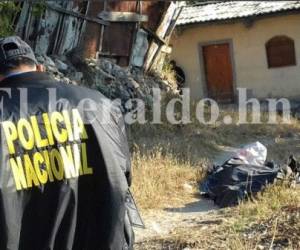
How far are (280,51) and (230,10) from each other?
6.76 feet

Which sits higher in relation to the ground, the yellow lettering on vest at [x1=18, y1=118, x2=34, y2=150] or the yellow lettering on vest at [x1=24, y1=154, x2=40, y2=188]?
the yellow lettering on vest at [x1=18, y1=118, x2=34, y2=150]

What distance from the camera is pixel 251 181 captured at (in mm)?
5742

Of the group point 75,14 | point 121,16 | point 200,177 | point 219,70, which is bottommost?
point 200,177

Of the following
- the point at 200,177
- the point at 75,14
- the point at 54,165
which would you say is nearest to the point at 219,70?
the point at 75,14

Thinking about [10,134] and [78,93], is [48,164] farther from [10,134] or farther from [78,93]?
[78,93]

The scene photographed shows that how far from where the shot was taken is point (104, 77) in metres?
10.4

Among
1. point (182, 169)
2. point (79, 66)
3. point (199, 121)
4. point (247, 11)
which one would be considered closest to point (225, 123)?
point (199, 121)

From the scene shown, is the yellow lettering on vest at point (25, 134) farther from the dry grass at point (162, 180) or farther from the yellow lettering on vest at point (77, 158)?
the dry grass at point (162, 180)

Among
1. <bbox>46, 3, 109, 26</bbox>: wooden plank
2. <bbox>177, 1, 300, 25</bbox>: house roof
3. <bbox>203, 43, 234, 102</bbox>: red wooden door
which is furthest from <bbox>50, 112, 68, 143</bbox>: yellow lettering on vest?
<bbox>203, 43, 234, 102</bbox>: red wooden door

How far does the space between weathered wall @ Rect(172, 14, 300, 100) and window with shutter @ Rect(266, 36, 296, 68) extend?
0.15 metres

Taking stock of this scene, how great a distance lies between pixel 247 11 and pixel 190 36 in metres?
2.11

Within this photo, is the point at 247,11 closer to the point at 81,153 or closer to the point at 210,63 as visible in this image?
the point at 210,63

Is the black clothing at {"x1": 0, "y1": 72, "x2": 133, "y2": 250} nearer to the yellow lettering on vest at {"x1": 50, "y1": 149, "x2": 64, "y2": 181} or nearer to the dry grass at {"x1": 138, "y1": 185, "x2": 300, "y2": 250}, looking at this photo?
the yellow lettering on vest at {"x1": 50, "y1": 149, "x2": 64, "y2": 181}

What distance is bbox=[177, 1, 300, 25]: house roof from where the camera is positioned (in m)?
16.9
